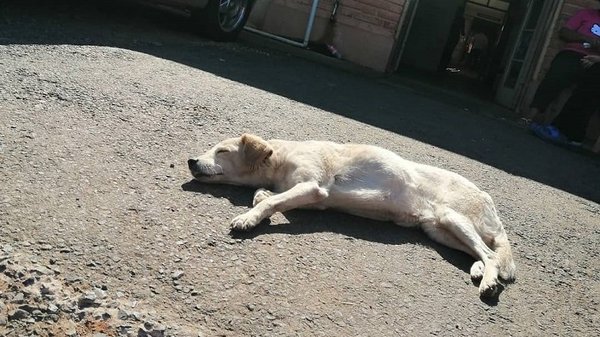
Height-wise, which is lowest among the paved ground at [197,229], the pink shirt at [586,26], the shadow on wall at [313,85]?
the paved ground at [197,229]

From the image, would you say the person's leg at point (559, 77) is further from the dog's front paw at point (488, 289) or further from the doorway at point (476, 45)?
→ the dog's front paw at point (488, 289)

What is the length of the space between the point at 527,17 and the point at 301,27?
17.5ft

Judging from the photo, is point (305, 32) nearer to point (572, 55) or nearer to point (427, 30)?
point (572, 55)

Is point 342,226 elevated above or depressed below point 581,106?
below

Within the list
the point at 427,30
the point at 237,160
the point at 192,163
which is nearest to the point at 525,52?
the point at 427,30

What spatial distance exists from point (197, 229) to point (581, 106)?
8420mm

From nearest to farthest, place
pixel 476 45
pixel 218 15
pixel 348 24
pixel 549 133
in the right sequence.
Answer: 1. pixel 218 15
2. pixel 549 133
3. pixel 348 24
4. pixel 476 45

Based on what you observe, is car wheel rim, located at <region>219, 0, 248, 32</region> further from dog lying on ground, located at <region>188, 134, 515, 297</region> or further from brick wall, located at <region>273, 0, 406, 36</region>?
dog lying on ground, located at <region>188, 134, 515, 297</region>

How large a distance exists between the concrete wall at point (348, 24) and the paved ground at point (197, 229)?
5642 millimetres

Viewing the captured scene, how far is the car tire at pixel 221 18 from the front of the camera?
30.2ft

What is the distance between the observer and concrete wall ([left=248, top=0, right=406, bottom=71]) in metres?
12.6

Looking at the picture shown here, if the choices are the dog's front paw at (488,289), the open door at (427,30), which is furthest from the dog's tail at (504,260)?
the open door at (427,30)

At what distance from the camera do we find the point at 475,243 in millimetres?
4039

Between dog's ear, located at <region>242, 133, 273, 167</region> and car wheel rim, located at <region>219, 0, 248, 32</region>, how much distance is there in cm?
552
